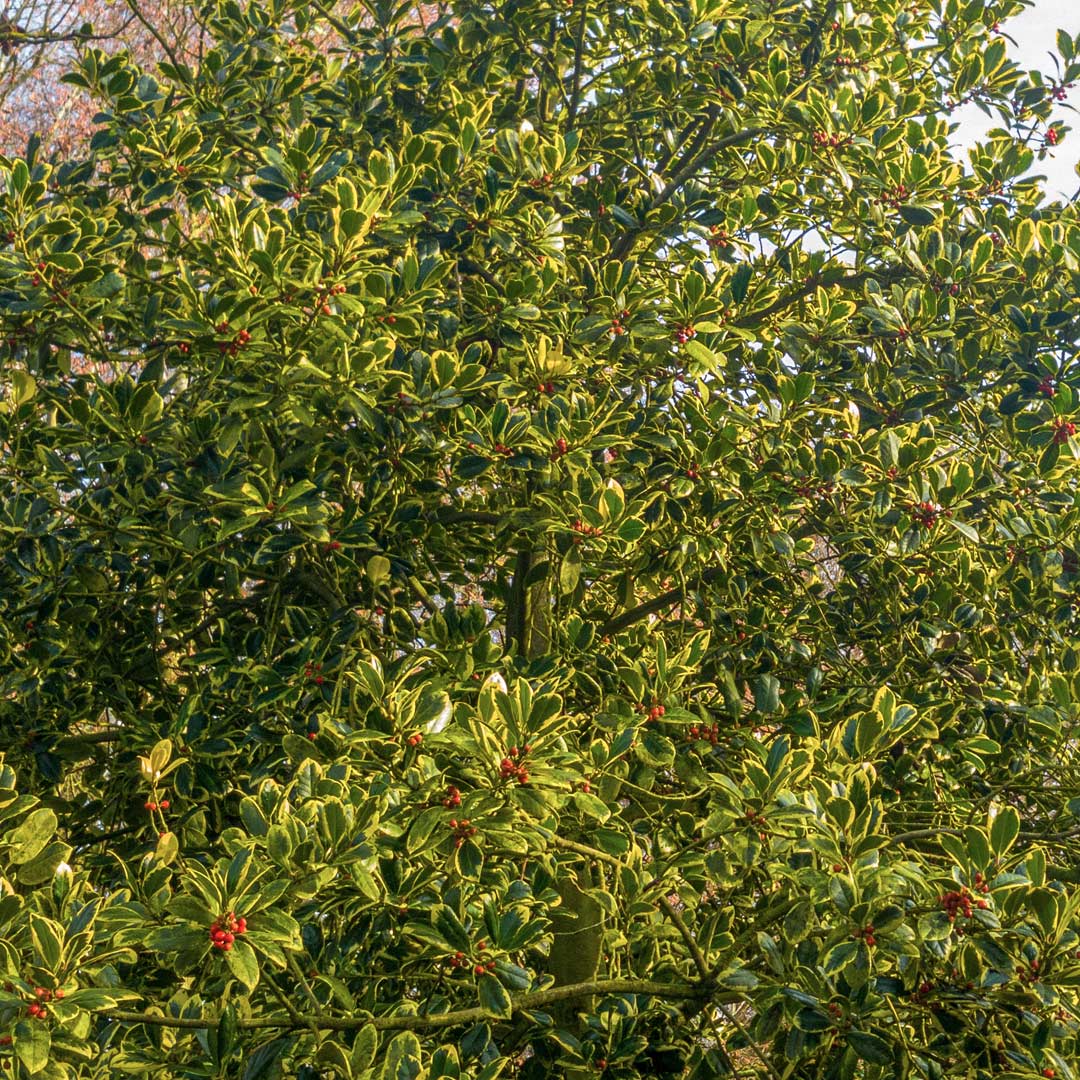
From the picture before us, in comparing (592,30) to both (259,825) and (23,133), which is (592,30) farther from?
(23,133)

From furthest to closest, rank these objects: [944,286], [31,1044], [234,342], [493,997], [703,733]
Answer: [944,286] < [703,733] < [234,342] < [493,997] < [31,1044]

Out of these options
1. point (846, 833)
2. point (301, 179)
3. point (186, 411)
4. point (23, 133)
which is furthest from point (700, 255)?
point (23, 133)

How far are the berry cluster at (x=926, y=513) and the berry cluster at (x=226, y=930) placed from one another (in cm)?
205

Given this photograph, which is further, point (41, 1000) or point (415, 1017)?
point (415, 1017)

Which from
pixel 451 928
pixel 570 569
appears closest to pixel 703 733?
pixel 570 569

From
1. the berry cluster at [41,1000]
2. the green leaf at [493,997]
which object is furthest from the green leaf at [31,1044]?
the green leaf at [493,997]

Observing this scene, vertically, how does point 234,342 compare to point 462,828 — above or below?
above

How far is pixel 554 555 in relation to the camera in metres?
3.39

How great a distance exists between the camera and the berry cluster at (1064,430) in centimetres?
332

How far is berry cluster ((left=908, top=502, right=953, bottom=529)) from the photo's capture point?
128 inches

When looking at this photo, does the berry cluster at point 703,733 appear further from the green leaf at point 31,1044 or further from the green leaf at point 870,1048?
the green leaf at point 31,1044

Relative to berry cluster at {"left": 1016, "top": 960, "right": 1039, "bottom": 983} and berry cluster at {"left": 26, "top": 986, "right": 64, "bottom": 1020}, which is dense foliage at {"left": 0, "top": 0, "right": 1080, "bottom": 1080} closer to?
berry cluster at {"left": 1016, "top": 960, "right": 1039, "bottom": 983}

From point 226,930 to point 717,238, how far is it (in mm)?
2687

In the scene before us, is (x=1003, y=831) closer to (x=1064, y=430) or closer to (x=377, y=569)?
(x=1064, y=430)
